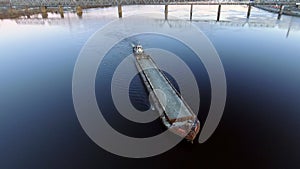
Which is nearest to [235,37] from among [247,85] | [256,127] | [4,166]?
[247,85]

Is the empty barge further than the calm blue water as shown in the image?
Yes

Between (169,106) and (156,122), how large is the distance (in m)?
3.57

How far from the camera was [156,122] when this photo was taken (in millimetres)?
30484

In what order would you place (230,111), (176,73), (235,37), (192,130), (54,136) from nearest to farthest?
1. (192,130)
2. (54,136)
3. (230,111)
4. (176,73)
5. (235,37)

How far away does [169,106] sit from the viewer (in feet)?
→ 102

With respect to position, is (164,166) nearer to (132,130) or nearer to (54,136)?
(132,130)

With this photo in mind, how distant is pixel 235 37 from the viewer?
72.8m

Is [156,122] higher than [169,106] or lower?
lower

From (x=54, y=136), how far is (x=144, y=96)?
17348 mm

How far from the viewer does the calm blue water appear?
963 inches

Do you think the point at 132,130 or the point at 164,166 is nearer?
the point at 164,166

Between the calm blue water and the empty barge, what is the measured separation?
78.4 inches

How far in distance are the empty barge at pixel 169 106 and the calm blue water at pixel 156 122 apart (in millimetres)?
1992

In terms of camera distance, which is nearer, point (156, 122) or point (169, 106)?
point (156, 122)
